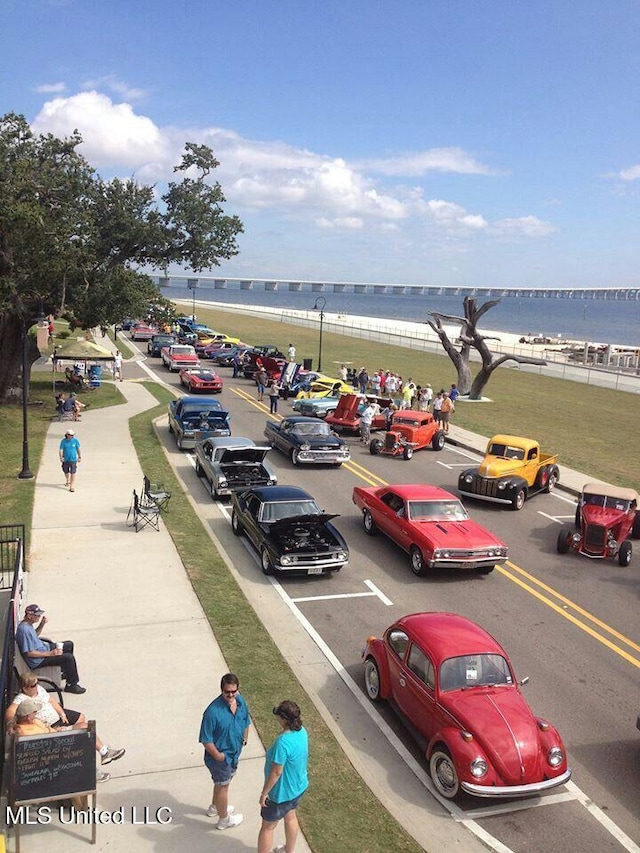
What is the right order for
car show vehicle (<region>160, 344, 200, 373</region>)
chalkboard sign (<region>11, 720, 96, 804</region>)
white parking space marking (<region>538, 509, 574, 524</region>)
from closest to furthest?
chalkboard sign (<region>11, 720, 96, 804</region>)
white parking space marking (<region>538, 509, 574, 524</region>)
car show vehicle (<region>160, 344, 200, 373</region>)

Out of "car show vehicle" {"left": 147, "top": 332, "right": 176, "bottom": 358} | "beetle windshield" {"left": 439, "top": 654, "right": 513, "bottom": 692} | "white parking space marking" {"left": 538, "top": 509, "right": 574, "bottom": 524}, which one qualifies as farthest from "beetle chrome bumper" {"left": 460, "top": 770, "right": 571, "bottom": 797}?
"car show vehicle" {"left": 147, "top": 332, "right": 176, "bottom": 358}

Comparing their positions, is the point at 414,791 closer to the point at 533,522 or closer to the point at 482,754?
the point at 482,754

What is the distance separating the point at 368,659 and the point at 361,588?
3.87 metres

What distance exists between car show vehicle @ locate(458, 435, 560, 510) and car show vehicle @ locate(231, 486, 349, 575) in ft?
20.9

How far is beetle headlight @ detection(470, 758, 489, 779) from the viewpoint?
791cm

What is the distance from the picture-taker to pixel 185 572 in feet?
45.6

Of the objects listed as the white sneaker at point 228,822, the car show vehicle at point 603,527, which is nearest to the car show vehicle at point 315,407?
the car show vehicle at point 603,527

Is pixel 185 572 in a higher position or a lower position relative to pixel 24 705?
lower

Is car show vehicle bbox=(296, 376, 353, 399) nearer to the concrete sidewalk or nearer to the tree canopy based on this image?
the tree canopy

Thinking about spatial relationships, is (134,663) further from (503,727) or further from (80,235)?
(80,235)

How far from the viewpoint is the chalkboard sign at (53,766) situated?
6824 millimetres

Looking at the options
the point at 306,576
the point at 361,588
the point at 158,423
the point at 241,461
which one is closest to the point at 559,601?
the point at 361,588

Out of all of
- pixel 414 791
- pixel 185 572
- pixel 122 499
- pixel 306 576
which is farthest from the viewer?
pixel 122 499

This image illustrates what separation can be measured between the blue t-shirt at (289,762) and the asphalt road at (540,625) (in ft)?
7.73
